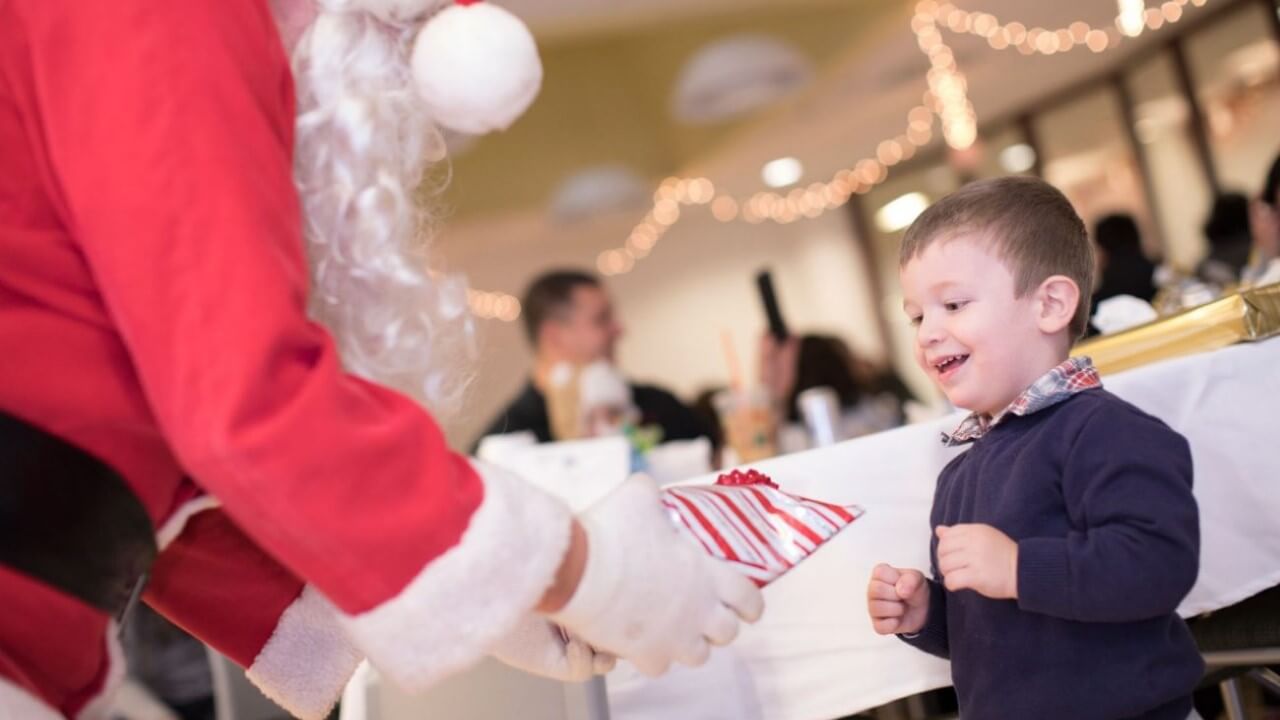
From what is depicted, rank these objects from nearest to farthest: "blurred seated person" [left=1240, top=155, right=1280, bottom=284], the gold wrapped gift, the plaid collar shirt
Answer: the plaid collar shirt → the gold wrapped gift → "blurred seated person" [left=1240, top=155, right=1280, bottom=284]

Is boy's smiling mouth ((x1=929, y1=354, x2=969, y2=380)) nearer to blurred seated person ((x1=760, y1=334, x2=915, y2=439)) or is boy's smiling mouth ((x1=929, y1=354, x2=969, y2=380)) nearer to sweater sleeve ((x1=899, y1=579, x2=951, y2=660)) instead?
sweater sleeve ((x1=899, y1=579, x2=951, y2=660))

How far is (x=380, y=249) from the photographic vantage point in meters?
0.84

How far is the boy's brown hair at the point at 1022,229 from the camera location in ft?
3.46

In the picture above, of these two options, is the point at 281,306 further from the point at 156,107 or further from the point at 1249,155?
the point at 1249,155

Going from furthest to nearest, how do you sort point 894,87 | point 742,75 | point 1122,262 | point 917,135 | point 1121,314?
point 917,135 → point 894,87 → point 742,75 → point 1122,262 → point 1121,314

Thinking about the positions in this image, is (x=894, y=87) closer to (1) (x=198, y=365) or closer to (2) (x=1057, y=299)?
(2) (x=1057, y=299)

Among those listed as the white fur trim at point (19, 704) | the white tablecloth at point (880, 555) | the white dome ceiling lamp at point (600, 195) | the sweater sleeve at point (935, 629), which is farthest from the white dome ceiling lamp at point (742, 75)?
the white fur trim at point (19, 704)

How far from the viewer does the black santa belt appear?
661 millimetres

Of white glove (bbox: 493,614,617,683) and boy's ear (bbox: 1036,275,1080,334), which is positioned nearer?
white glove (bbox: 493,614,617,683)

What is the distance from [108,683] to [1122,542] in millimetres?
715

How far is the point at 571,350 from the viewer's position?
352cm

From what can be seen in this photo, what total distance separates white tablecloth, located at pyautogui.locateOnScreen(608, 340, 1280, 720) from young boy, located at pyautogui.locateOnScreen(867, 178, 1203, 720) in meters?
0.18

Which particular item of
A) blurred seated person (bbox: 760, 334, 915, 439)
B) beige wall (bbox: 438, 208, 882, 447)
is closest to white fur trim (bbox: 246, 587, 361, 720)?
blurred seated person (bbox: 760, 334, 915, 439)

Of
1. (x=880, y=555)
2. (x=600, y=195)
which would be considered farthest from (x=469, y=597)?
(x=600, y=195)
